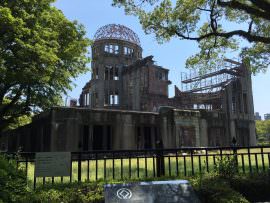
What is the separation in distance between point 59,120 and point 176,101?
87.6ft

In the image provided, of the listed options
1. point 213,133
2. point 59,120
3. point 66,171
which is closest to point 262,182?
point 66,171

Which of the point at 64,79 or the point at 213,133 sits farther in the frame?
the point at 213,133

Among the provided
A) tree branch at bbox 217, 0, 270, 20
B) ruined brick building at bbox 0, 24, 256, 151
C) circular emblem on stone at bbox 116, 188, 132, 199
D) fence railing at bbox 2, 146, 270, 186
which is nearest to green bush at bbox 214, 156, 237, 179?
fence railing at bbox 2, 146, 270, 186

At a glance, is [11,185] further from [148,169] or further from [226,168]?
[148,169]

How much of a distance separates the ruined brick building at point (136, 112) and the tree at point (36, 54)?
2.04 m

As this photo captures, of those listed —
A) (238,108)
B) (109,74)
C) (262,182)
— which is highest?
(109,74)

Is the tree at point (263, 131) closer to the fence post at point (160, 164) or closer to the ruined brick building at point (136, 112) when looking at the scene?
the ruined brick building at point (136, 112)

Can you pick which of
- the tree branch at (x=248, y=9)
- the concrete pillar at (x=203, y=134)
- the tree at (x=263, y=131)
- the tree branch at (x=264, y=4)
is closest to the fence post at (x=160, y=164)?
the tree branch at (x=264, y=4)

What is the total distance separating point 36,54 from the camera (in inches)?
773

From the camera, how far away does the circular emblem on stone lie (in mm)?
5934

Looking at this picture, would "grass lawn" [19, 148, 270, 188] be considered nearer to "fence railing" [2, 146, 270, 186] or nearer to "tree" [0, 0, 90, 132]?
"fence railing" [2, 146, 270, 186]

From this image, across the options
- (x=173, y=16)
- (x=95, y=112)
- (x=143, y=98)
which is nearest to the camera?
(x=173, y=16)

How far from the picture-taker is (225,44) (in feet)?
59.1

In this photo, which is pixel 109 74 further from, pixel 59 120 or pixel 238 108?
pixel 59 120
